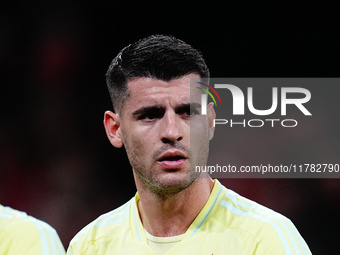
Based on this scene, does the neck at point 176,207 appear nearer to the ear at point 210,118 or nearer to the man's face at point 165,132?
the man's face at point 165,132

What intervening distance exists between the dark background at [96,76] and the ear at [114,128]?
119 centimetres

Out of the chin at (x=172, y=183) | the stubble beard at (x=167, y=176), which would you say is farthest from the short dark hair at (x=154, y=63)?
the chin at (x=172, y=183)

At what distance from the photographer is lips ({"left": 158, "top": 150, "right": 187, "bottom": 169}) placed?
8.59ft

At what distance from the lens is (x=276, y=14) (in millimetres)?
4160

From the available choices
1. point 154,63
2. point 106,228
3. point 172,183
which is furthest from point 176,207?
point 154,63

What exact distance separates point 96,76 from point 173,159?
6.38ft

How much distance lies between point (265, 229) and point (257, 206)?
0.22m

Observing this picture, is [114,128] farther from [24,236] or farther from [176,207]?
[24,236]

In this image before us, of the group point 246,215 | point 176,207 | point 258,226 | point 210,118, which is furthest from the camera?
point 210,118

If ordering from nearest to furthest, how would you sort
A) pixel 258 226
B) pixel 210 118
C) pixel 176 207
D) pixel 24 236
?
pixel 24 236 < pixel 258 226 < pixel 176 207 < pixel 210 118

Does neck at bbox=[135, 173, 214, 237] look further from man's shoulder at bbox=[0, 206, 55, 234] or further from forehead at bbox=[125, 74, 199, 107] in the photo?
man's shoulder at bbox=[0, 206, 55, 234]

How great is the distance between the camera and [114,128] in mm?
3035

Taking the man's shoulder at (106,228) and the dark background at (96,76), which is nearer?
the man's shoulder at (106,228)

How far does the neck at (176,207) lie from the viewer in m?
2.79
